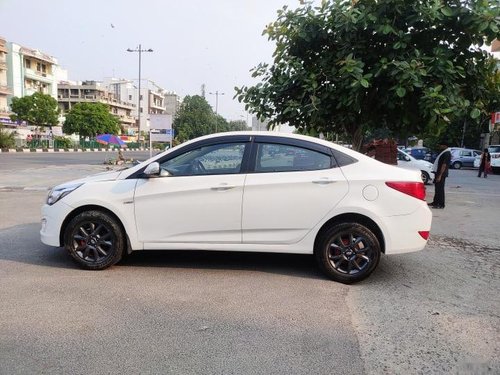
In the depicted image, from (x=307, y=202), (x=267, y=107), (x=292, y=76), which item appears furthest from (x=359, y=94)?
(x=307, y=202)

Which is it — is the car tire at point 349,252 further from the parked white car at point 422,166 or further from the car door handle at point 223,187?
the parked white car at point 422,166

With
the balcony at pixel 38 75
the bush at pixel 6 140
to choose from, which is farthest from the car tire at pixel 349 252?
the balcony at pixel 38 75

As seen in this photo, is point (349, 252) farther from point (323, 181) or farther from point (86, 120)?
point (86, 120)

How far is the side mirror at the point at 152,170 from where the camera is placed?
4.71 meters

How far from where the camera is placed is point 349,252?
15.3 feet

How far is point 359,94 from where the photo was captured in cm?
788

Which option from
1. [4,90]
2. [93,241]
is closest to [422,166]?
[93,241]

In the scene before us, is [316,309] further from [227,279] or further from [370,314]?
[227,279]

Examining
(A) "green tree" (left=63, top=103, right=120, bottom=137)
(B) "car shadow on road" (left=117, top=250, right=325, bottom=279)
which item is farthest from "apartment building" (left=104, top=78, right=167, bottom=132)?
(B) "car shadow on road" (left=117, top=250, right=325, bottom=279)

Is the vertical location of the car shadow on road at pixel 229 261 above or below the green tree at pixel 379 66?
below

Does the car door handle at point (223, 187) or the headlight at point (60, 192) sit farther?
the headlight at point (60, 192)

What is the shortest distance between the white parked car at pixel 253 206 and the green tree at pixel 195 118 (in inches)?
3089

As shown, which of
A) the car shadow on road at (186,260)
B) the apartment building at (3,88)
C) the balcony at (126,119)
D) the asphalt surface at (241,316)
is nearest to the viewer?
the asphalt surface at (241,316)

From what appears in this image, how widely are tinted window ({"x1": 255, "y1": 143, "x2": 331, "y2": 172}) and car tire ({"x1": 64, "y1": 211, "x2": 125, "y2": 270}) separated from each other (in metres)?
1.81
